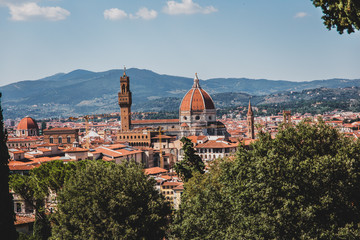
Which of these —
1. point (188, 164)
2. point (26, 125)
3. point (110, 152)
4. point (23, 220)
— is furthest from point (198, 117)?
point (23, 220)

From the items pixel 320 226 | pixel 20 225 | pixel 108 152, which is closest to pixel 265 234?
pixel 320 226

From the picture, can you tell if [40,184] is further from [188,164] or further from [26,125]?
[26,125]

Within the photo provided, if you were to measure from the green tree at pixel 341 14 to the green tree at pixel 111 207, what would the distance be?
14919 millimetres

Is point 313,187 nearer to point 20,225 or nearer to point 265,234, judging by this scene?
point 265,234

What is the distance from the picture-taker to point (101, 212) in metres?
22.7

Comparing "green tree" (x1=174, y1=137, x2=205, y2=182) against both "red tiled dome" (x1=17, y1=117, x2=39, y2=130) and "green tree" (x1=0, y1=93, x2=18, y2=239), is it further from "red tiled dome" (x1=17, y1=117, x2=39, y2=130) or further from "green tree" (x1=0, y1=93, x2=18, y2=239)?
"red tiled dome" (x1=17, y1=117, x2=39, y2=130)

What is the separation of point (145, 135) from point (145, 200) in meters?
66.1

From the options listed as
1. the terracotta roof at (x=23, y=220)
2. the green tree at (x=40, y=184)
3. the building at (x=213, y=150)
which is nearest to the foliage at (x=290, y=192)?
the terracotta roof at (x=23, y=220)

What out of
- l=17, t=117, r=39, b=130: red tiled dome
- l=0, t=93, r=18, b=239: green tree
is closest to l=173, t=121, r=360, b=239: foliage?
l=0, t=93, r=18, b=239: green tree

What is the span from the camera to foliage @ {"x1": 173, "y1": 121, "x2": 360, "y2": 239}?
58.6 feet

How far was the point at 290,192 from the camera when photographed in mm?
18391

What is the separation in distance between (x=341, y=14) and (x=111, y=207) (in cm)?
1570

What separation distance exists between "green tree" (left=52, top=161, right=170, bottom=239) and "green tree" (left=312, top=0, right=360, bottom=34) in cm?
1492

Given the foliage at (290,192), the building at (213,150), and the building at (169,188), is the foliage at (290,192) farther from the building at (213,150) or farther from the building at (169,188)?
the building at (213,150)
